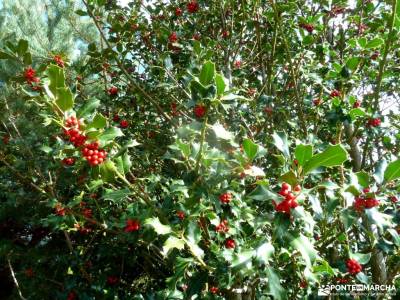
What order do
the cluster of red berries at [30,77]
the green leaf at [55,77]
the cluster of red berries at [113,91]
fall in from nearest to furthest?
the green leaf at [55,77]
the cluster of red berries at [30,77]
the cluster of red berries at [113,91]

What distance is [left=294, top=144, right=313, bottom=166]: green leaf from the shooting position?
50.9 inches

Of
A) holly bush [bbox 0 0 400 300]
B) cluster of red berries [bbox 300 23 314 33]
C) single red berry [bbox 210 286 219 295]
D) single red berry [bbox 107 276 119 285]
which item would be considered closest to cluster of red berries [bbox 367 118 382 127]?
holly bush [bbox 0 0 400 300]

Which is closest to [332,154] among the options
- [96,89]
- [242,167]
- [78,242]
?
[242,167]

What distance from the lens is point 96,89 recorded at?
5133mm

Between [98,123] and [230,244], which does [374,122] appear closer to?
[230,244]

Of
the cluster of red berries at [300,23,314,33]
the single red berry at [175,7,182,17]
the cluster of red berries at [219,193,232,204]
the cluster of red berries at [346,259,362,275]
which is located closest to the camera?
the cluster of red berries at [219,193,232,204]

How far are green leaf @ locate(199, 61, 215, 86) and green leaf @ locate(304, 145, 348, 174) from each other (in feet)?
1.59

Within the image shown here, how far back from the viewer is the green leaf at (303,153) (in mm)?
1294

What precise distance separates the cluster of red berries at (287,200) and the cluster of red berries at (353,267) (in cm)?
112

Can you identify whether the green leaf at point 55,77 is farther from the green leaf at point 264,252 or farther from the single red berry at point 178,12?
the single red berry at point 178,12

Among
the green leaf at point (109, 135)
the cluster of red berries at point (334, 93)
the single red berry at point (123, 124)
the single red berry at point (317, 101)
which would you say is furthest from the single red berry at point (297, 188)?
the single red berry at point (123, 124)

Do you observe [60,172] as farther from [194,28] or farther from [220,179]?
[220,179]

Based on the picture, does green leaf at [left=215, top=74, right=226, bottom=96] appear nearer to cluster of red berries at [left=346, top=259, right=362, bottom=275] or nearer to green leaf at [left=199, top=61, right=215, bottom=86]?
green leaf at [left=199, top=61, right=215, bottom=86]

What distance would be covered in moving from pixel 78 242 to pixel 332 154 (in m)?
3.44
